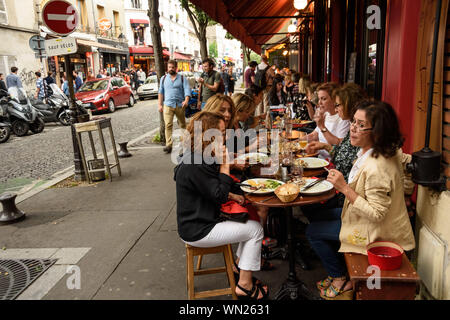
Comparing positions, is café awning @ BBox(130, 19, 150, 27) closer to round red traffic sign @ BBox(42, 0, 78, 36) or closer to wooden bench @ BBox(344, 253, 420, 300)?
round red traffic sign @ BBox(42, 0, 78, 36)

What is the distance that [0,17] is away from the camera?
18.1m

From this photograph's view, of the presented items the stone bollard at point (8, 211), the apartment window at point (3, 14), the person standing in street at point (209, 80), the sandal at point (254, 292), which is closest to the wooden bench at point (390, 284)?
the sandal at point (254, 292)

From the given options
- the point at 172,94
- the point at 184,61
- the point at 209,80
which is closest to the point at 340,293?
the point at 172,94

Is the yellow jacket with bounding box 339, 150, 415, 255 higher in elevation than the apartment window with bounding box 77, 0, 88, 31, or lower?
lower

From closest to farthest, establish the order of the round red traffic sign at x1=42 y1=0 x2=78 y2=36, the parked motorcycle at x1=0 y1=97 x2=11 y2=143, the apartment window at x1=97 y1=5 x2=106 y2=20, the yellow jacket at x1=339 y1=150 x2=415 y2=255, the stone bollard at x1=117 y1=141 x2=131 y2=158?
1. the yellow jacket at x1=339 y1=150 x2=415 y2=255
2. the round red traffic sign at x1=42 y1=0 x2=78 y2=36
3. the stone bollard at x1=117 y1=141 x2=131 y2=158
4. the parked motorcycle at x1=0 y1=97 x2=11 y2=143
5. the apartment window at x1=97 y1=5 x2=106 y2=20

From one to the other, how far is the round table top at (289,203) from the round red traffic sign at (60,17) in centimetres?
490

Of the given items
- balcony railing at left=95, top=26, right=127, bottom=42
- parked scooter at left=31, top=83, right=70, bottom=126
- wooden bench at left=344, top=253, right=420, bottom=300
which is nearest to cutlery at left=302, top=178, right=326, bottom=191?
wooden bench at left=344, top=253, right=420, bottom=300

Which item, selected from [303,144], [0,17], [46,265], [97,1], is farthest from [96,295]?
[97,1]

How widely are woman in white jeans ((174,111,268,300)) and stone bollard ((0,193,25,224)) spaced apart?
3106 millimetres

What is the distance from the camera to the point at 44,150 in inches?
363

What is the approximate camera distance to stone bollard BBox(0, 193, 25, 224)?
4715mm

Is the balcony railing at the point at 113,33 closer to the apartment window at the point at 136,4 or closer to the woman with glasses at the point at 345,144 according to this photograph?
the apartment window at the point at 136,4

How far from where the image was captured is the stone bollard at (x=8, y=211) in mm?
4715
